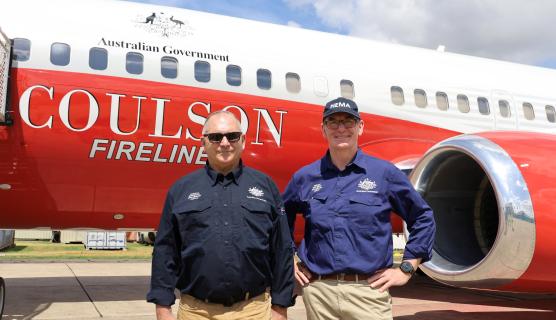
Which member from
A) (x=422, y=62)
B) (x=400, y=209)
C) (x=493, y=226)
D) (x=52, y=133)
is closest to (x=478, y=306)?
(x=493, y=226)

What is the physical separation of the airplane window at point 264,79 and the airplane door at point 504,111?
3.76 meters

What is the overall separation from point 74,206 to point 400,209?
4464 mm

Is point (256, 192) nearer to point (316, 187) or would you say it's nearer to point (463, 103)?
point (316, 187)

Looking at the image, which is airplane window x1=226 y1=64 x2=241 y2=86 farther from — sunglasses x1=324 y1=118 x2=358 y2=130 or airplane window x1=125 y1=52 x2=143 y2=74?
sunglasses x1=324 y1=118 x2=358 y2=130

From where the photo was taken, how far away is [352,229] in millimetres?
2953

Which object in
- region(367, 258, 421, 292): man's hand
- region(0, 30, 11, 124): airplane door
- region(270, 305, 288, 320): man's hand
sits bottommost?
region(270, 305, 288, 320): man's hand

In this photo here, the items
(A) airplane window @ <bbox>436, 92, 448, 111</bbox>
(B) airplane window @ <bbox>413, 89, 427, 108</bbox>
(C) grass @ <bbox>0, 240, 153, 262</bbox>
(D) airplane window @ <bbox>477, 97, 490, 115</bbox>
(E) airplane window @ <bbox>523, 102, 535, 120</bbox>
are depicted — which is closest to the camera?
(B) airplane window @ <bbox>413, 89, 427, 108</bbox>

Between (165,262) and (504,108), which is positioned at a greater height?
(504,108)

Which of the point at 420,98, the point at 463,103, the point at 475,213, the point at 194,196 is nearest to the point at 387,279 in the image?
the point at 194,196

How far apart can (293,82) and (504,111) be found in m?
3.62

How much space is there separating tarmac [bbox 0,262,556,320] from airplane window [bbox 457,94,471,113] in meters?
2.78

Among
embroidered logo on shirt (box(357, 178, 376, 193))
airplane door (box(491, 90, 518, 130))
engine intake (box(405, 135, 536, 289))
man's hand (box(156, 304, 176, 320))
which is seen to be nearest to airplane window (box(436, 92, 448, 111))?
airplane door (box(491, 90, 518, 130))

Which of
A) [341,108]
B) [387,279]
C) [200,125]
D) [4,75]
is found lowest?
[387,279]

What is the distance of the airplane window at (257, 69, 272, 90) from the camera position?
7.14 metres
